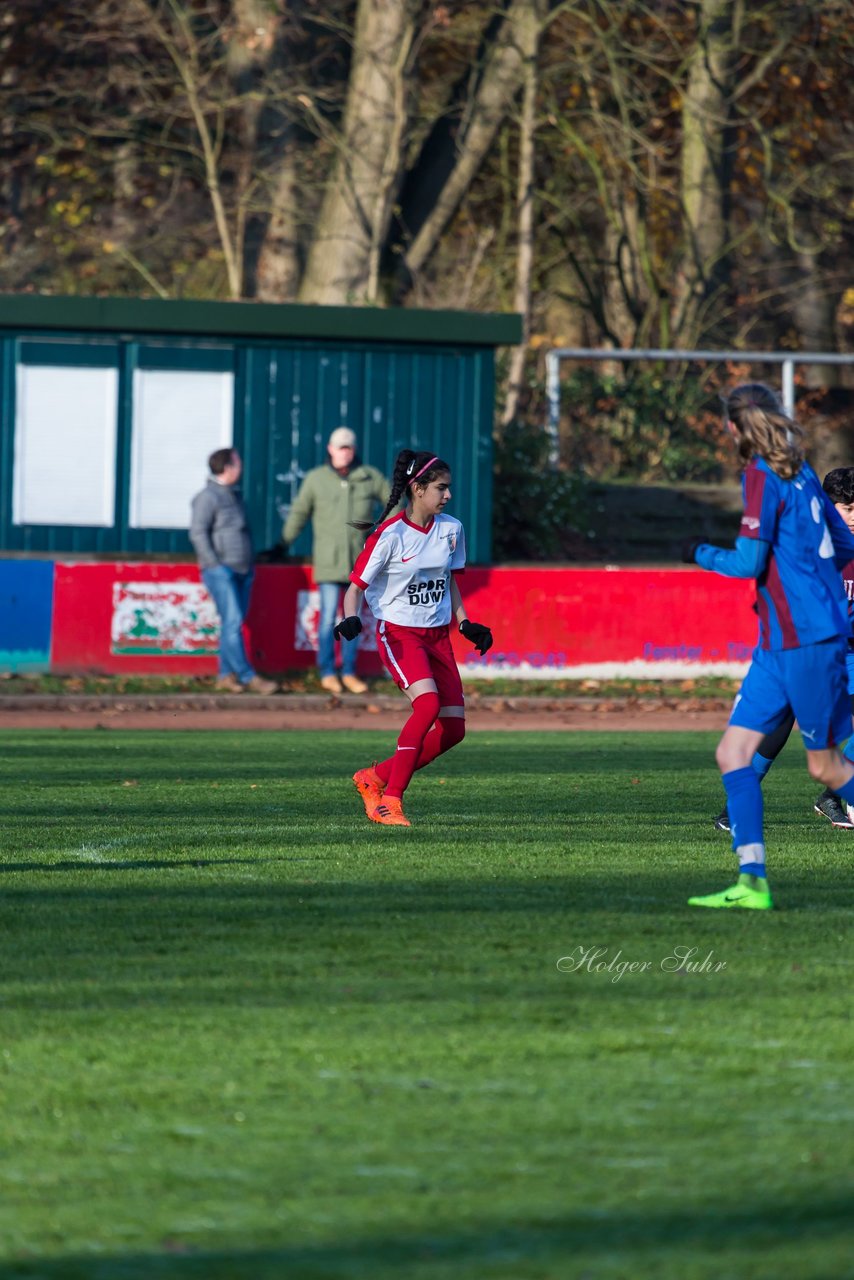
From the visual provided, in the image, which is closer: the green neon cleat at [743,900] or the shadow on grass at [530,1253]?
the shadow on grass at [530,1253]

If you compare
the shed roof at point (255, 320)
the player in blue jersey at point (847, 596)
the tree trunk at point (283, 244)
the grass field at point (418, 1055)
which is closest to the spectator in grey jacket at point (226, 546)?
the shed roof at point (255, 320)

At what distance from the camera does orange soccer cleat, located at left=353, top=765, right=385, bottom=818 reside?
951 centimetres

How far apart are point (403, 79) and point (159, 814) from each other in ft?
57.1

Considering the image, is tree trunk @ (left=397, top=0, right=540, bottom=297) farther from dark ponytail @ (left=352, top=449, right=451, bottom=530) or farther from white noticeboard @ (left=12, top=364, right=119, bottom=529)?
dark ponytail @ (left=352, top=449, right=451, bottom=530)

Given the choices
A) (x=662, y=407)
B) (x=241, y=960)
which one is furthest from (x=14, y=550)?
(x=241, y=960)

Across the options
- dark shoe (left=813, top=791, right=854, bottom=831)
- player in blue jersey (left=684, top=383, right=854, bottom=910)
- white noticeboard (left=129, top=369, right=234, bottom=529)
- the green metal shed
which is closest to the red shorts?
dark shoe (left=813, top=791, right=854, bottom=831)

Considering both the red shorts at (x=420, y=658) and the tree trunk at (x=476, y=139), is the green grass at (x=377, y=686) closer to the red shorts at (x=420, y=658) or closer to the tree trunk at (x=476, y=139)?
the red shorts at (x=420, y=658)

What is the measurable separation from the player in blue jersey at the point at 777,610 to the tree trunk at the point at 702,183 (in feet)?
69.1

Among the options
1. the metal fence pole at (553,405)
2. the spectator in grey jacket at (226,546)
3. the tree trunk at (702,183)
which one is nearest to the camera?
the spectator in grey jacket at (226,546)

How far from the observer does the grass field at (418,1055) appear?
3.67 metres

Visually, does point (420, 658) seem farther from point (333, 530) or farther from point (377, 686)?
point (377, 686)

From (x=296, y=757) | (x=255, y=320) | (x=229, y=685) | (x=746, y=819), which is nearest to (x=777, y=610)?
(x=746, y=819)

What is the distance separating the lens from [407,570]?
9406 millimetres

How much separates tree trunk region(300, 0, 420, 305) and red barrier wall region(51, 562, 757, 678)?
294 inches
